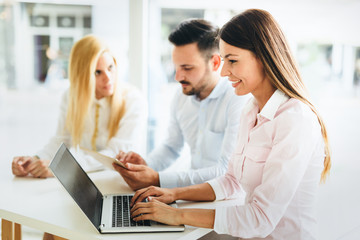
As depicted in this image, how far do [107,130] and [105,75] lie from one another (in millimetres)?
331

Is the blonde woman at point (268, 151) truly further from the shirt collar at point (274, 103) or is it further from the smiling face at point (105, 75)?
the smiling face at point (105, 75)

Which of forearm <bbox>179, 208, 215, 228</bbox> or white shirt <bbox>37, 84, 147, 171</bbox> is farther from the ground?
white shirt <bbox>37, 84, 147, 171</bbox>

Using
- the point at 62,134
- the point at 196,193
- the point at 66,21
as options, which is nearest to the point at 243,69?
the point at 196,193

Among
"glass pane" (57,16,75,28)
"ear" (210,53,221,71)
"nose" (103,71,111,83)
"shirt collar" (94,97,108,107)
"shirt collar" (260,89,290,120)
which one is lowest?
"shirt collar" (94,97,108,107)

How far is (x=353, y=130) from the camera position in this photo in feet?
6.79

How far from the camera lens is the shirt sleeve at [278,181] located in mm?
1184

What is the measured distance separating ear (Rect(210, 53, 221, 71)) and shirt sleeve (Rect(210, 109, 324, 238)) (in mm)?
834

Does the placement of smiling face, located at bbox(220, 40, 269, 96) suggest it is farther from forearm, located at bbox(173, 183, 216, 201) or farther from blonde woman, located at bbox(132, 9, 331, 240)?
forearm, located at bbox(173, 183, 216, 201)

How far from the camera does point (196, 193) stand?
59.5 inches

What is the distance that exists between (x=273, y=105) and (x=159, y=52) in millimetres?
1951

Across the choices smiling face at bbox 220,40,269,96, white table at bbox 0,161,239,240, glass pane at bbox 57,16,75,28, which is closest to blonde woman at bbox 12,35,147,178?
white table at bbox 0,161,239,240

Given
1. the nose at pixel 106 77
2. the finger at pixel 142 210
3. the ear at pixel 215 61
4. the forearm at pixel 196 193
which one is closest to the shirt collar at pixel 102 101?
the nose at pixel 106 77

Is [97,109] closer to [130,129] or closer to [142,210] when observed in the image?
[130,129]

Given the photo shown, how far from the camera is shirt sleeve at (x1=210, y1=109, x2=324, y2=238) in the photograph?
1.18 m
